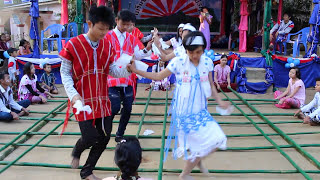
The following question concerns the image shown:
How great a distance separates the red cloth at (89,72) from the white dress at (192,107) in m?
0.56

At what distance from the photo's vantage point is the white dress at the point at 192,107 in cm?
251

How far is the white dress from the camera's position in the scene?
2510mm

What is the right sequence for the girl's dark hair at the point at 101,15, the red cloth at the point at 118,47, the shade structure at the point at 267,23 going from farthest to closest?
the shade structure at the point at 267,23 → the red cloth at the point at 118,47 → the girl's dark hair at the point at 101,15

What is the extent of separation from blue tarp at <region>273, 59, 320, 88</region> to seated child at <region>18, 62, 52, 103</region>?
529 centimetres

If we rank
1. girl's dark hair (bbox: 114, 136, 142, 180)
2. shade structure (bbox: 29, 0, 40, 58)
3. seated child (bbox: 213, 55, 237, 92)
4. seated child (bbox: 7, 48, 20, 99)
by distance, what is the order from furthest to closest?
shade structure (bbox: 29, 0, 40, 58), seated child (bbox: 213, 55, 237, 92), seated child (bbox: 7, 48, 20, 99), girl's dark hair (bbox: 114, 136, 142, 180)

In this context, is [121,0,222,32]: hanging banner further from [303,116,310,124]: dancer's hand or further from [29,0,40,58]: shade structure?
[303,116,310,124]: dancer's hand

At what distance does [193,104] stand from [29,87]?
4.31 metres

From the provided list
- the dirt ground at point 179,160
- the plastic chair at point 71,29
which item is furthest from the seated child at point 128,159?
the plastic chair at point 71,29

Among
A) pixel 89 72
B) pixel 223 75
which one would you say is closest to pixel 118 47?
pixel 89 72

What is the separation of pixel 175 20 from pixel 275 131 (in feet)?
26.9

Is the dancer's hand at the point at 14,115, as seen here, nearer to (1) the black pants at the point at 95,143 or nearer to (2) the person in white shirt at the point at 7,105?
(2) the person in white shirt at the point at 7,105

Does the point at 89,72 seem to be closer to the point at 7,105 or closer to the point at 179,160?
the point at 179,160

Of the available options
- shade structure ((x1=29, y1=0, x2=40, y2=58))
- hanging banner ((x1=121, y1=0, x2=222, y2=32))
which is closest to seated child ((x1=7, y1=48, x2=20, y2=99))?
shade structure ((x1=29, y1=0, x2=40, y2=58))

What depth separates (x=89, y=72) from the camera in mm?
2533
